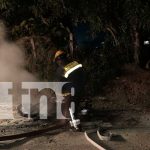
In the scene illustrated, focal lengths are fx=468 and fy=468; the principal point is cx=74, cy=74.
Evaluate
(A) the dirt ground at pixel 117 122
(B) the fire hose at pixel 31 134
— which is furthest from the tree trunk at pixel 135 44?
(B) the fire hose at pixel 31 134

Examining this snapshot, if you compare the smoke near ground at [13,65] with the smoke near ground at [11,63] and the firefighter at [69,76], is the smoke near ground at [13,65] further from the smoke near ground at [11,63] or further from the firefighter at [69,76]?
the firefighter at [69,76]

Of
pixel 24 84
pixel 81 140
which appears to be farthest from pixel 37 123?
pixel 24 84

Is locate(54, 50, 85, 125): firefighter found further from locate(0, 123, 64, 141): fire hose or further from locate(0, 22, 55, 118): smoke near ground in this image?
locate(0, 22, 55, 118): smoke near ground

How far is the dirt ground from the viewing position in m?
9.07

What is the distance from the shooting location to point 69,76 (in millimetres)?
10102

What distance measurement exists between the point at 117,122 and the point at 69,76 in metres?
1.64

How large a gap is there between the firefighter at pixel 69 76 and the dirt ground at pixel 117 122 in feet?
2.31

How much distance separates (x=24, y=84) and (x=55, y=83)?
1362 millimetres

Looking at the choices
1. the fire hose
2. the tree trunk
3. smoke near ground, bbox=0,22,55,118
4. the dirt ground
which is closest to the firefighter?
the fire hose

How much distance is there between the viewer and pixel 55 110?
11664mm

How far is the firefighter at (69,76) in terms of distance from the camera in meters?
9.98

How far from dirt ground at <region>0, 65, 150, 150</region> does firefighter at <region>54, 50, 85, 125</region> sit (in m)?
0.70

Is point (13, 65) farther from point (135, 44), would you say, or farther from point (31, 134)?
point (31, 134)

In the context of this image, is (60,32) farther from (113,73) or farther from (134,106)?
(134,106)
